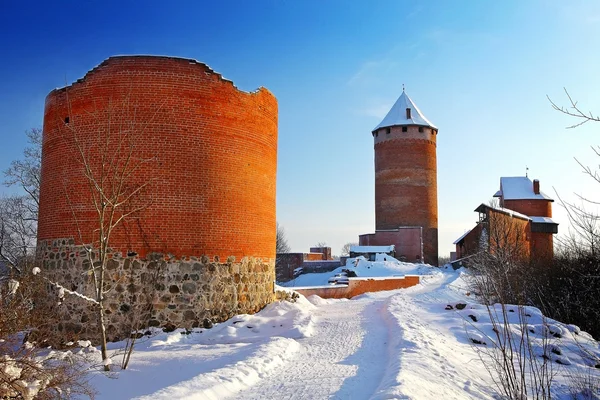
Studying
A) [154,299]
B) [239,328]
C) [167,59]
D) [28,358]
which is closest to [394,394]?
[28,358]

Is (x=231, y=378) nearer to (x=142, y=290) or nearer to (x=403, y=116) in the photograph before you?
(x=142, y=290)

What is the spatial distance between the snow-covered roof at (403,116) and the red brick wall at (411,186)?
666 mm

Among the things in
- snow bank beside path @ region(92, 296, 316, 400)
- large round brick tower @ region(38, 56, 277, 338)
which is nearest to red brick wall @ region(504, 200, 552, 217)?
snow bank beside path @ region(92, 296, 316, 400)

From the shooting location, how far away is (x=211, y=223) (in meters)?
11.1

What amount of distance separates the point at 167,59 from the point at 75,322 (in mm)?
6236

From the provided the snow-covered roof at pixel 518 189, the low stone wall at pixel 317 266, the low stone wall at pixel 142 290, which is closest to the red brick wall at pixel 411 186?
the low stone wall at pixel 317 266

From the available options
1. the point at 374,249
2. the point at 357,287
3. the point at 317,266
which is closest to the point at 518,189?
the point at 374,249

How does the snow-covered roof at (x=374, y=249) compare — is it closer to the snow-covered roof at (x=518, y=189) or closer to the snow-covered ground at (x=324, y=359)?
the snow-covered roof at (x=518, y=189)

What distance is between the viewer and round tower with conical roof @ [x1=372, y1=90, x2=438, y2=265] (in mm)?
43250

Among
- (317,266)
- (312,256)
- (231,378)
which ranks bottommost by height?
(231,378)

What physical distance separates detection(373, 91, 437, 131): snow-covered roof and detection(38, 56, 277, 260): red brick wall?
113ft

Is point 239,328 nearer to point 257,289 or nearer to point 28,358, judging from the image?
point 257,289

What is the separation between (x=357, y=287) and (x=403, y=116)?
26.6m

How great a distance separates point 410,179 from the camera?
143ft
